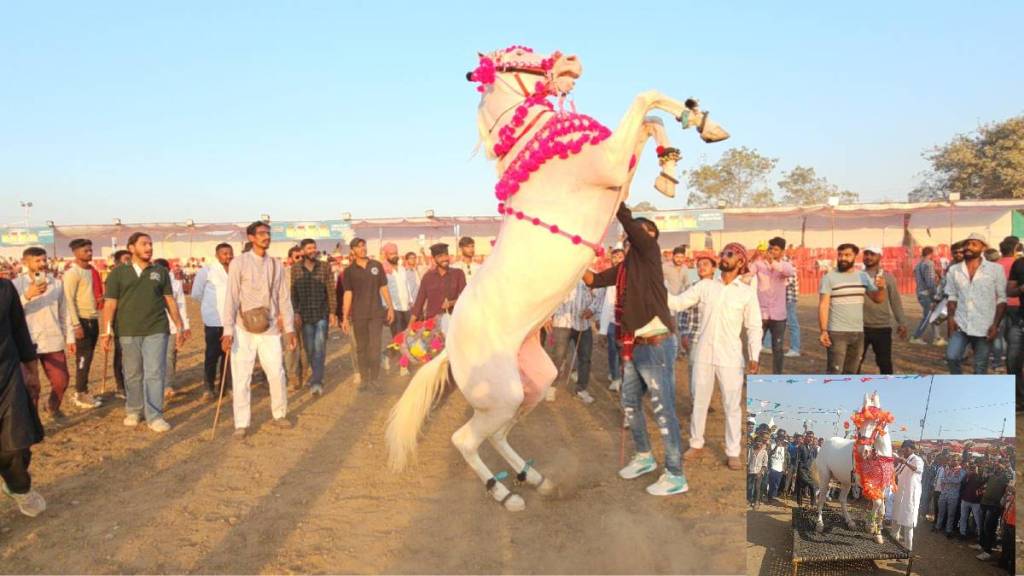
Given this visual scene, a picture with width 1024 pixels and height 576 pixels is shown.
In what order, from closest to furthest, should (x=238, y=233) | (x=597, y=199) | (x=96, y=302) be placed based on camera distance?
(x=597, y=199) < (x=96, y=302) < (x=238, y=233)

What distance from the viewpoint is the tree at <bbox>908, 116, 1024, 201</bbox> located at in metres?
30.4

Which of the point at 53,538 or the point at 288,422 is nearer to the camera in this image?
the point at 53,538

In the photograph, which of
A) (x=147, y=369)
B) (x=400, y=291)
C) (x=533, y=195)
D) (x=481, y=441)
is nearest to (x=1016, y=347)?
(x=481, y=441)

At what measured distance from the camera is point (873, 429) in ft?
5.63

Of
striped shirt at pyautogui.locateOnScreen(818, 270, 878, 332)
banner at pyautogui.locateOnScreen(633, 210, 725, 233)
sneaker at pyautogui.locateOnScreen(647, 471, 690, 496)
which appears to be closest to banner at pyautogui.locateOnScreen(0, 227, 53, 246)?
banner at pyautogui.locateOnScreen(633, 210, 725, 233)

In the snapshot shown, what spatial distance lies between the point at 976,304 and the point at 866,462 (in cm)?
620

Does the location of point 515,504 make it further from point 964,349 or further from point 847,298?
point 964,349

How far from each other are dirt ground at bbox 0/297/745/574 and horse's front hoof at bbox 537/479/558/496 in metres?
0.07

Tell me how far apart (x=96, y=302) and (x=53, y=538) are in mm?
4500

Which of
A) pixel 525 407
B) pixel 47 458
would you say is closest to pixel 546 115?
pixel 525 407

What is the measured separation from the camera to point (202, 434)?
19.6 feet

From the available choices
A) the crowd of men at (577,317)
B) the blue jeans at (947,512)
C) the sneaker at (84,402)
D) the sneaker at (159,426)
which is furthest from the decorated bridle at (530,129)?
the sneaker at (84,402)

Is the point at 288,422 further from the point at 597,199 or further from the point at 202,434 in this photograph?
the point at 597,199

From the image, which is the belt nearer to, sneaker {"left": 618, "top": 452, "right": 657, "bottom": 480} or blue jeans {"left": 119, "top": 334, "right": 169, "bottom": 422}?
sneaker {"left": 618, "top": 452, "right": 657, "bottom": 480}
